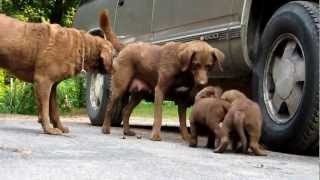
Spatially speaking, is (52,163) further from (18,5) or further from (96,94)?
(18,5)

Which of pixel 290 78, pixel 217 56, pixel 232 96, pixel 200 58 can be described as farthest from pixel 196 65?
pixel 290 78

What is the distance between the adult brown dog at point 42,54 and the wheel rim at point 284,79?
207 cm

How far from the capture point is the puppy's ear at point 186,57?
7.39 m

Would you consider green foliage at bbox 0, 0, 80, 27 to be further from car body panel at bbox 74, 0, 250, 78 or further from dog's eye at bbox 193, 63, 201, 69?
dog's eye at bbox 193, 63, 201, 69

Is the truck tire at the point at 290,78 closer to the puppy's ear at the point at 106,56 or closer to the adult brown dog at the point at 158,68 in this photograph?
the adult brown dog at the point at 158,68

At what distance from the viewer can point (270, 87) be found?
23.0 ft

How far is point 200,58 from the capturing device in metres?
7.37

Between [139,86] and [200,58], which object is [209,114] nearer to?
[200,58]

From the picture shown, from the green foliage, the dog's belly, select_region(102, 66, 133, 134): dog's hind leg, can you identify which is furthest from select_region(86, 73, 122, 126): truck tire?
the green foliage

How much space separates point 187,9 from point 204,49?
3.54 feet

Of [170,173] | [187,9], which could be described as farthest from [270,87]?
[170,173]

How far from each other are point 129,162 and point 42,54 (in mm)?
2819

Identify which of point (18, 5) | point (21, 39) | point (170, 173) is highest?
point (18, 5)

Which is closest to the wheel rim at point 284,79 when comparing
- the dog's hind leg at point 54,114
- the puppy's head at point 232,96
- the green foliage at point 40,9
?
the puppy's head at point 232,96
